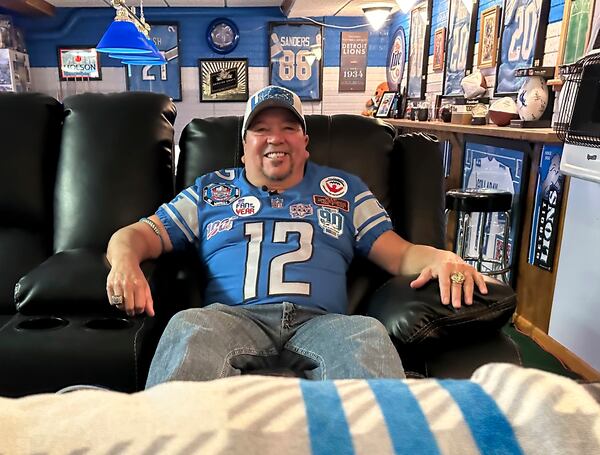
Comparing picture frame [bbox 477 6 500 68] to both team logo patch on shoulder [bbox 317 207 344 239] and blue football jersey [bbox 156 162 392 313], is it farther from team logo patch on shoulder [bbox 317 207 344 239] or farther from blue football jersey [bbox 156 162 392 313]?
team logo patch on shoulder [bbox 317 207 344 239]

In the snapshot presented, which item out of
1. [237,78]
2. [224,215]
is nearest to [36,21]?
[237,78]

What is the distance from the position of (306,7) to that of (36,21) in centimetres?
352

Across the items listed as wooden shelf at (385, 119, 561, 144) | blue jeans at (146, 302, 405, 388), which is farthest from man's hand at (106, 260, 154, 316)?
wooden shelf at (385, 119, 561, 144)

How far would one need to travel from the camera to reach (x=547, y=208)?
2678 millimetres

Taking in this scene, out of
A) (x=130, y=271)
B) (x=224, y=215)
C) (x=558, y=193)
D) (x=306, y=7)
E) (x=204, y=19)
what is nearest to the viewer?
(x=130, y=271)

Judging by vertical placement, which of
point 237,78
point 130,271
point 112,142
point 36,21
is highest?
point 36,21

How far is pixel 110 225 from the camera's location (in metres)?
1.80

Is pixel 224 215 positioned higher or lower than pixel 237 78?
lower

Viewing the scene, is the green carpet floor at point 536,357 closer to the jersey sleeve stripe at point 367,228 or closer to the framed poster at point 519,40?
the jersey sleeve stripe at point 367,228

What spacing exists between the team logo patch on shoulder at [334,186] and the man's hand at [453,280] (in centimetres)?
48

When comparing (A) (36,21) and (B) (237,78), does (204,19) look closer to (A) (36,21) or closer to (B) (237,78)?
(B) (237,78)

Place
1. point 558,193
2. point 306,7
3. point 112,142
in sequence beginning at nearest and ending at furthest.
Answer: point 112,142 → point 558,193 → point 306,7

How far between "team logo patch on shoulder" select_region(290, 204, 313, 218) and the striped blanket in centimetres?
137

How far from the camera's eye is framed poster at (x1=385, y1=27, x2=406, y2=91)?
19.5ft
